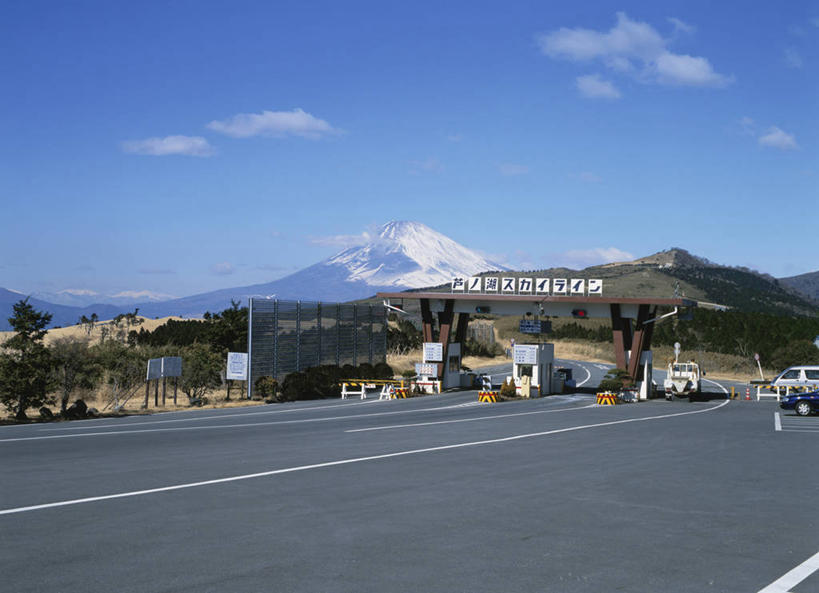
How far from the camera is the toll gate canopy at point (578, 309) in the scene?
161 ft

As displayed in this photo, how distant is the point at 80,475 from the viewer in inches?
644

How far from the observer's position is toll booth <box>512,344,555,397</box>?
165ft

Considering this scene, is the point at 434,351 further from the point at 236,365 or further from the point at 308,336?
the point at 236,365

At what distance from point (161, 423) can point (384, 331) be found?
1175 inches

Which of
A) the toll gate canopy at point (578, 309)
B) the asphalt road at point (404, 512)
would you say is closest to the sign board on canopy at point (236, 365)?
the toll gate canopy at point (578, 309)

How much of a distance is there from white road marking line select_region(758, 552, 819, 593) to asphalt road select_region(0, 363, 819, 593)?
4 cm

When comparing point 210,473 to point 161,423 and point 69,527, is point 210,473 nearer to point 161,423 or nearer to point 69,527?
point 69,527

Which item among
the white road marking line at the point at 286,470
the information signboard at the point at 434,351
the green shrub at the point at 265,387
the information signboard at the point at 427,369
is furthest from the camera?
the information signboard at the point at 427,369

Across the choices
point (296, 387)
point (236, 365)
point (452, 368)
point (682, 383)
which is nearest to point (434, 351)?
point (452, 368)

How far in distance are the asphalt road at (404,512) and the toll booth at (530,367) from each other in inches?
945

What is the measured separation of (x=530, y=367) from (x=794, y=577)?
1670 inches

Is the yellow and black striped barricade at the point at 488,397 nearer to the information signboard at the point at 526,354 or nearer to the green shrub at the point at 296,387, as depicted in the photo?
the information signboard at the point at 526,354

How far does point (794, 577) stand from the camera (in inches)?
372

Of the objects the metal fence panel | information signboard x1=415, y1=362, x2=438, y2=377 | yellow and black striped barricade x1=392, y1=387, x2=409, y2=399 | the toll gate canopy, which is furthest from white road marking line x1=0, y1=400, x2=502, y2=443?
the toll gate canopy
